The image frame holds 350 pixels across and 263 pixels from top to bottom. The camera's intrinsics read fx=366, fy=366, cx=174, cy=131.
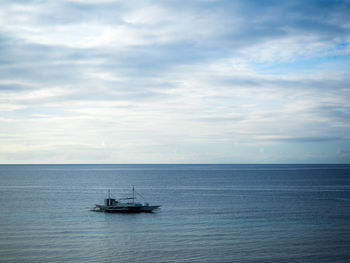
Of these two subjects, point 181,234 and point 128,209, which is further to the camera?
point 128,209

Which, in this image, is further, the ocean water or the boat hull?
the boat hull

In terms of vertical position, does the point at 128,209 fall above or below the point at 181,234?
above

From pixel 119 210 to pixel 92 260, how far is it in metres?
43.5

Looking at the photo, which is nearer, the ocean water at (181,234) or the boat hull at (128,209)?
the ocean water at (181,234)

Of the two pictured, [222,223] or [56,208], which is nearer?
[222,223]

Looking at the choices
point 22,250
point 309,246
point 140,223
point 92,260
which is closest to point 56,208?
point 140,223

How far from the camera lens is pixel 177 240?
58094mm

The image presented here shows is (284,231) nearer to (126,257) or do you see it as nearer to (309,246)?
(309,246)

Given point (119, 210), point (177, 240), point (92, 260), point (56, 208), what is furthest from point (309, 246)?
point (56, 208)

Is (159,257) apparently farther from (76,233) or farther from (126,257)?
(76,233)

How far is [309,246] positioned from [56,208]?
63.5 metres

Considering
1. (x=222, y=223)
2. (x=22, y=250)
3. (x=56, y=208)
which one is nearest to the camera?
(x=22, y=250)

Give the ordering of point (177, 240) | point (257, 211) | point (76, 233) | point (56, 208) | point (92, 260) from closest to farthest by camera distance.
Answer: point (92, 260), point (177, 240), point (76, 233), point (257, 211), point (56, 208)

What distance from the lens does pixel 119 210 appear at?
9156cm
